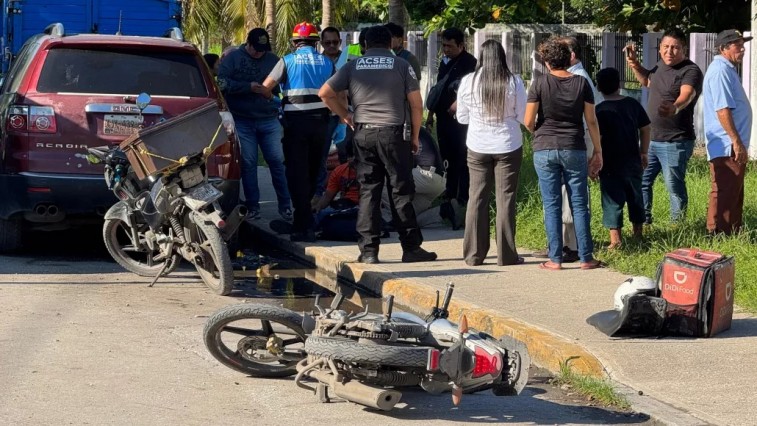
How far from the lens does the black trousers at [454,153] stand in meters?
12.1

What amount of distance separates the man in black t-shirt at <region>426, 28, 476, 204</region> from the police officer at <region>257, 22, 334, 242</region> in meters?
1.28

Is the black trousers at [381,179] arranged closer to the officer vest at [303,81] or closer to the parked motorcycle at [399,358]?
the officer vest at [303,81]

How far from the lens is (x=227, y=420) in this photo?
A: 6.02 metres

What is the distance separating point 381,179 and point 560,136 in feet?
4.88

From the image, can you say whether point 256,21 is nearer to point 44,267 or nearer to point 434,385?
point 44,267

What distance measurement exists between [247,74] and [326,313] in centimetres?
650

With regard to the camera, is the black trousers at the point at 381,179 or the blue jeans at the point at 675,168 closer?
the black trousers at the point at 381,179

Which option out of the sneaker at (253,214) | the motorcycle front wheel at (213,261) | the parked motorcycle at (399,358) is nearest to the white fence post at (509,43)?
the sneaker at (253,214)

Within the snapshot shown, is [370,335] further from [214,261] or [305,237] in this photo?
[305,237]

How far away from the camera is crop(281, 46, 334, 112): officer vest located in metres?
11.2

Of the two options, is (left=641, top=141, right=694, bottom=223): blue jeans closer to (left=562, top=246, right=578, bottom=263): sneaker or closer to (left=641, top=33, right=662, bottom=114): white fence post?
(left=562, top=246, right=578, bottom=263): sneaker

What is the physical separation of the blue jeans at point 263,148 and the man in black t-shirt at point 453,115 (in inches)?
62.4

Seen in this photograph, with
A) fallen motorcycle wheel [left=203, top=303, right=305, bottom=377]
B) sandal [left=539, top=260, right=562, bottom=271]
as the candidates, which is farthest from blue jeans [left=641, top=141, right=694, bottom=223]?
fallen motorcycle wheel [left=203, top=303, right=305, bottom=377]

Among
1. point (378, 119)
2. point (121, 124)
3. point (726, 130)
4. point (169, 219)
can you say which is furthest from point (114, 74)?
point (726, 130)
